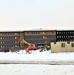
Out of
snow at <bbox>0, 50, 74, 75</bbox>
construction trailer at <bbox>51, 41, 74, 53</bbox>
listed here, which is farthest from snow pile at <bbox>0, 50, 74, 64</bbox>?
construction trailer at <bbox>51, 41, 74, 53</bbox>

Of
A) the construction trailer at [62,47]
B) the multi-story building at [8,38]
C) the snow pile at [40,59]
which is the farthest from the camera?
the multi-story building at [8,38]

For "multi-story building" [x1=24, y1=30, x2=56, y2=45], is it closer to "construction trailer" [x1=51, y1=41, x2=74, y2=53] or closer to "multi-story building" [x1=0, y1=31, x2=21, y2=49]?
"multi-story building" [x1=0, y1=31, x2=21, y2=49]

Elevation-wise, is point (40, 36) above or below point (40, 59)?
above

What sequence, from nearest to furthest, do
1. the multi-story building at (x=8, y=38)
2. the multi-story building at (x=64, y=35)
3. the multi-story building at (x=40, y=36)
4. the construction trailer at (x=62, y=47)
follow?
the construction trailer at (x=62, y=47) < the multi-story building at (x=40, y=36) < the multi-story building at (x=8, y=38) < the multi-story building at (x=64, y=35)

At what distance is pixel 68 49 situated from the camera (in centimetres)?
5653

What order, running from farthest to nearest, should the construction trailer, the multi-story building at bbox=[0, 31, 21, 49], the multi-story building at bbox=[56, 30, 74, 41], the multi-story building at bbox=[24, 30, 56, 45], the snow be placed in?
1. the multi-story building at bbox=[56, 30, 74, 41]
2. the multi-story building at bbox=[0, 31, 21, 49]
3. the multi-story building at bbox=[24, 30, 56, 45]
4. the construction trailer
5. the snow

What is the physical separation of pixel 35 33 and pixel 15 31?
42.4ft

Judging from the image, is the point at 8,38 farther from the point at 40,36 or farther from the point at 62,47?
the point at 62,47

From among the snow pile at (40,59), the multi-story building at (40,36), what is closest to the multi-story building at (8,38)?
the multi-story building at (40,36)
